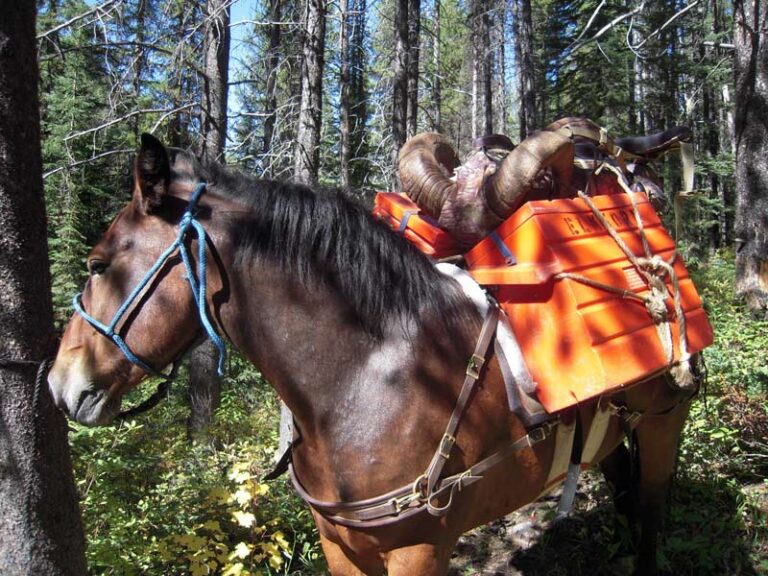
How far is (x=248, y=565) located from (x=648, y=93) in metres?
23.4

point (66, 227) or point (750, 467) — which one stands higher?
point (66, 227)

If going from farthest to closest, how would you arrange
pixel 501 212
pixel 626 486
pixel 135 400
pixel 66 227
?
pixel 66 227 → pixel 135 400 → pixel 626 486 → pixel 501 212

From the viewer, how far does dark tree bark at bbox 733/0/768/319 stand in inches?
250

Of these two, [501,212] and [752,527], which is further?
[752,527]

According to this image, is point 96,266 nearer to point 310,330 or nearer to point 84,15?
point 310,330

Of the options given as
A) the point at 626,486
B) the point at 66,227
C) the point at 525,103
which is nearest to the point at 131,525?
the point at 626,486

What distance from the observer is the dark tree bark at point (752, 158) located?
634cm

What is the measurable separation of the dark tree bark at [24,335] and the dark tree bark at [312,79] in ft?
9.94

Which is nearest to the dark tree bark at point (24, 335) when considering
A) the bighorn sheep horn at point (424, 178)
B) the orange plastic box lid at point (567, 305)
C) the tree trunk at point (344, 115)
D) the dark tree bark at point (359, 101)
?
the bighorn sheep horn at point (424, 178)

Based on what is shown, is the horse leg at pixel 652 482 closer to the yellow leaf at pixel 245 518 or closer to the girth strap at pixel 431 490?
the girth strap at pixel 431 490

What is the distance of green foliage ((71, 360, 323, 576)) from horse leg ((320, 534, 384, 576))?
1016 mm

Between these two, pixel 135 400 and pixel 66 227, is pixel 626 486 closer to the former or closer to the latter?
pixel 135 400

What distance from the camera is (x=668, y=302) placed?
2381 millimetres

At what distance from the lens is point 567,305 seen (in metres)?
2.00
